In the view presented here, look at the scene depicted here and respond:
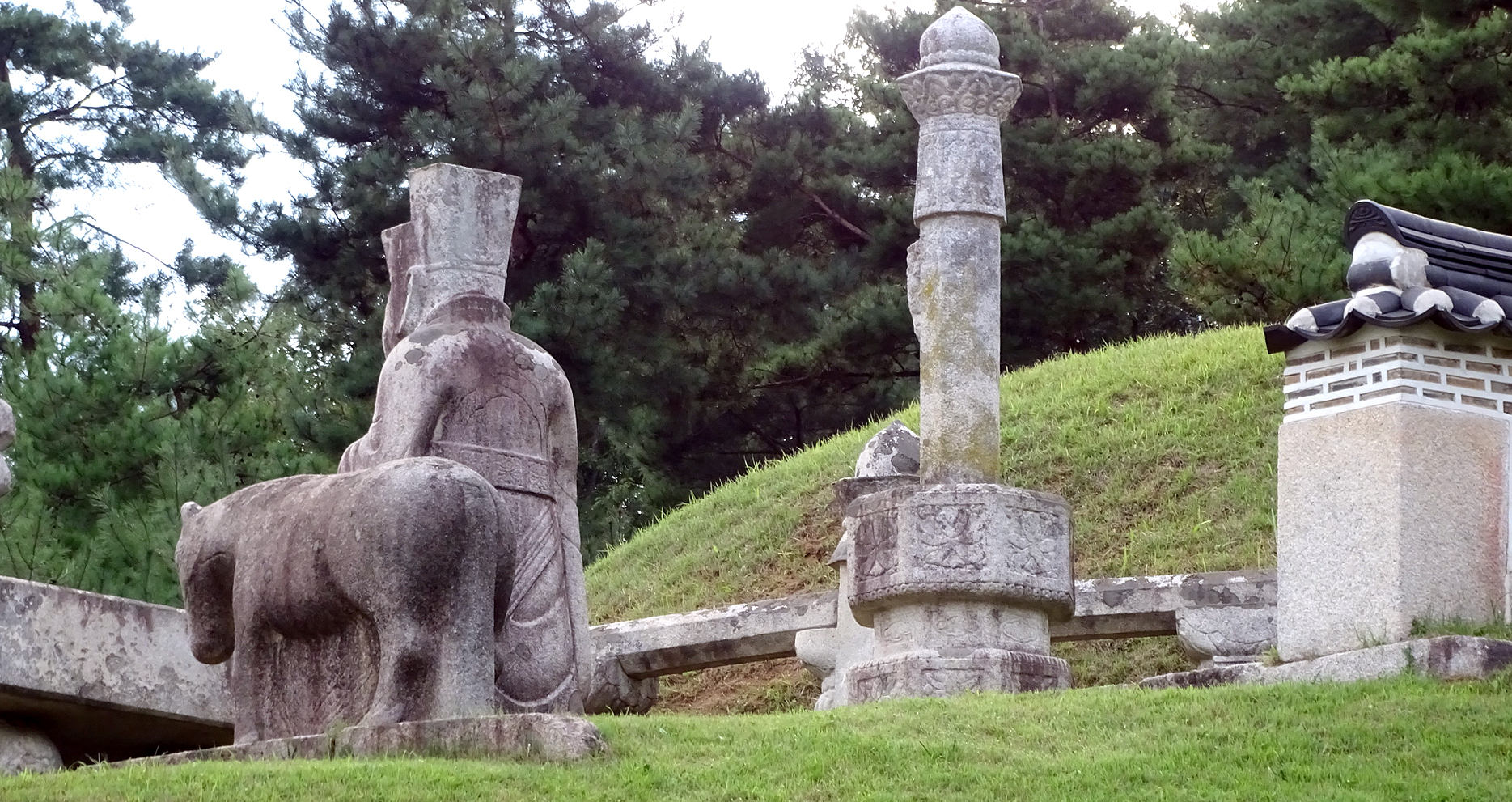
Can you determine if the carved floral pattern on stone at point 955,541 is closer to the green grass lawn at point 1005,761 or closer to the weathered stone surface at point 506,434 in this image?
the green grass lawn at point 1005,761

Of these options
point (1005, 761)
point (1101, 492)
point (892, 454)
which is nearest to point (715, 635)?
point (892, 454)

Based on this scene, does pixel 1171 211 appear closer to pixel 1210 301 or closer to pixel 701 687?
pixel 1210 301

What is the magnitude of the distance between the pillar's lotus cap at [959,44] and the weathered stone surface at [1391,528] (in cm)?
326

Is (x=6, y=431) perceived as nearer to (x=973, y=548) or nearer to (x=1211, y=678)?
(x=973, y=548)

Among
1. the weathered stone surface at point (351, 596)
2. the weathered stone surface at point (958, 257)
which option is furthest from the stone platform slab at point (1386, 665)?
the weathered stone surface at point (351, 596)

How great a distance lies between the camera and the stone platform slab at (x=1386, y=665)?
24.5 feet

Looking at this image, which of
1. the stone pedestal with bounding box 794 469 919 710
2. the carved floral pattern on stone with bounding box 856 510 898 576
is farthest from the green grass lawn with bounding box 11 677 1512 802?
the stone pedestal with bounding box 794 469 919 710

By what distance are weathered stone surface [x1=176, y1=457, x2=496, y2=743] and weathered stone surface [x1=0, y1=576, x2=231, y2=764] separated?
42.6 inches

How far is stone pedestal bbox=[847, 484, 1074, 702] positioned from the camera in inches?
377

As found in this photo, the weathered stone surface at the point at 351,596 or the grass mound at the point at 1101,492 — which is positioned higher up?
the grass mound at the point at 1101,492

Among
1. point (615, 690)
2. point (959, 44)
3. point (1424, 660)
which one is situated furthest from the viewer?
point (615, 690)

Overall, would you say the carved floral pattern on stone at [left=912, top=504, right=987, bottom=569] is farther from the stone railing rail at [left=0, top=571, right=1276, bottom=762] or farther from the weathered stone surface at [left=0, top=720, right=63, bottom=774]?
the weathered stone surface at [left=0, top=720, right=63, bottom=774]

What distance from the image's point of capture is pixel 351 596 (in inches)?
259

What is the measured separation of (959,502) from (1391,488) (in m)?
2.20
